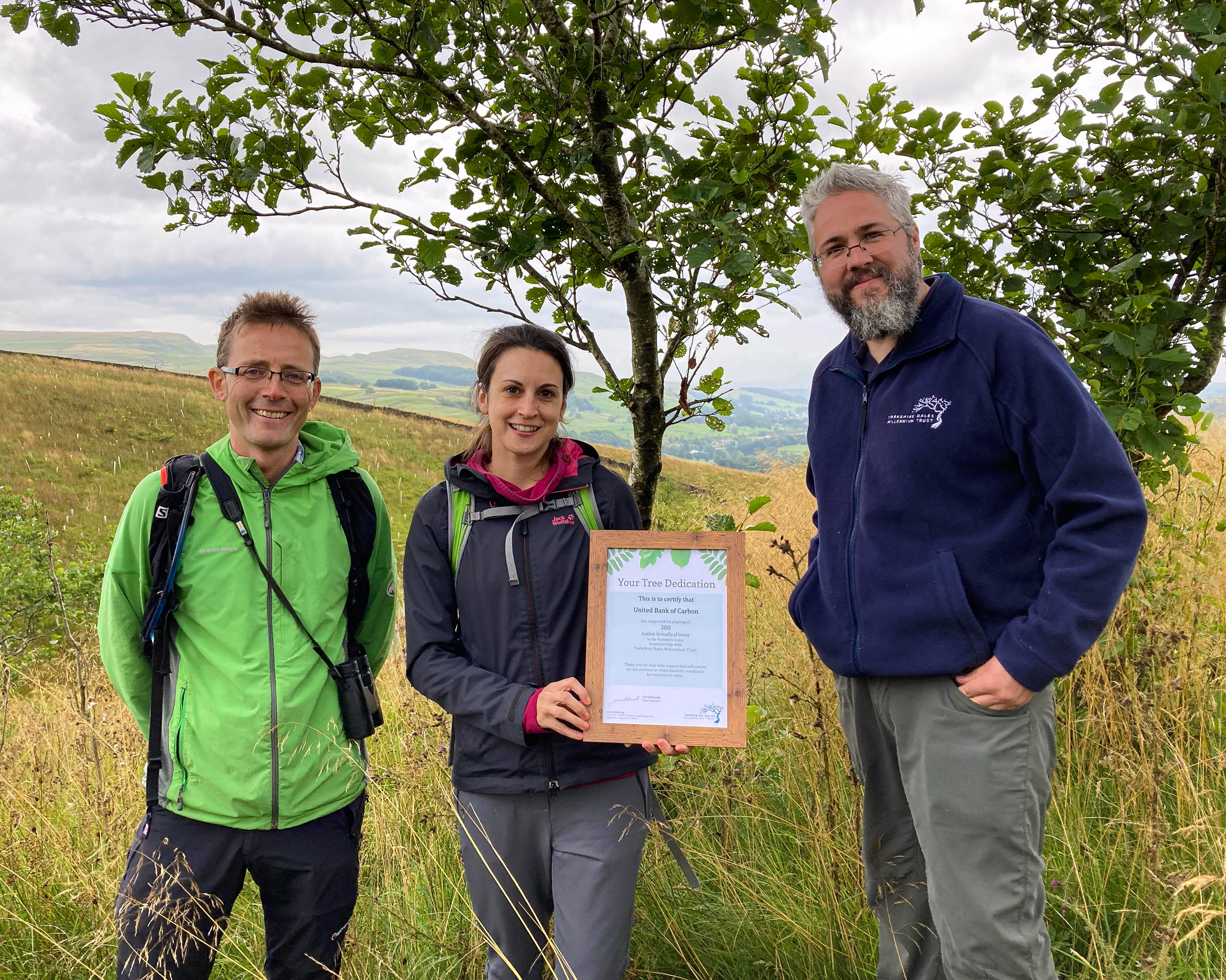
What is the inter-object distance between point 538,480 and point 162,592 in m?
1.26

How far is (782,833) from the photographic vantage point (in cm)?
340

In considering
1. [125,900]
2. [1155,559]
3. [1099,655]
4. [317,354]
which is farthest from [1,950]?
[1155,559]

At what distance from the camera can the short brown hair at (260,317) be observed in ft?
8.43

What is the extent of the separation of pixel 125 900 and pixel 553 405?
205 centimetres

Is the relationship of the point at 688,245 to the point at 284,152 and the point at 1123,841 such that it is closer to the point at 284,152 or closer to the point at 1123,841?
the point at 284,152

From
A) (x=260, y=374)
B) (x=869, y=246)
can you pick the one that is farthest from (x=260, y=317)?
(x=869, y=246)

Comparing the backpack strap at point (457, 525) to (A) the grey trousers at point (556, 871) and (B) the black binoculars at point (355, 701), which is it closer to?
(B) the black binoculars at point (355, 701)

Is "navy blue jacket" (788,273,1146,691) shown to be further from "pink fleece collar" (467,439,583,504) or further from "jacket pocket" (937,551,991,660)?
"pink fleece collar" (467,439,583,504)

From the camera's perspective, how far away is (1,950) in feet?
11.0

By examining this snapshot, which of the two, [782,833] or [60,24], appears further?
[782,833]

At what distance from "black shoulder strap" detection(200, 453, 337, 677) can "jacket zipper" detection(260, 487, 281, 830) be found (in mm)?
28

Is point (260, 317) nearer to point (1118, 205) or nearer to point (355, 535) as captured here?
point (355, 535)

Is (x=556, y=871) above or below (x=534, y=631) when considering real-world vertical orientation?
below

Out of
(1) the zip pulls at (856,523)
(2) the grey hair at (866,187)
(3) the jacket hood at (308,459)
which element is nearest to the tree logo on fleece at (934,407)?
(1) the zip pulls at (856,523)
